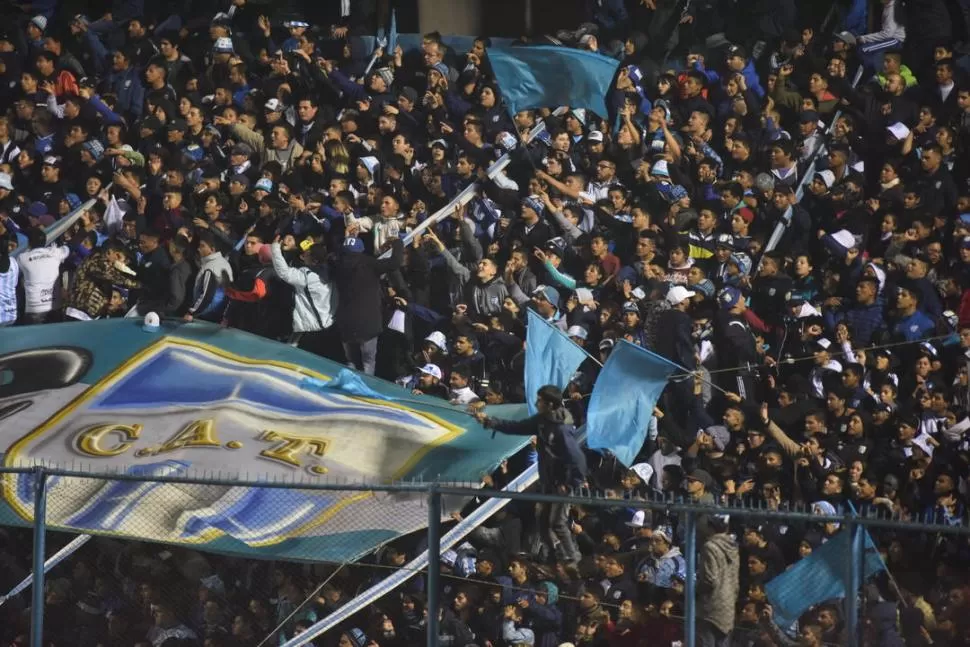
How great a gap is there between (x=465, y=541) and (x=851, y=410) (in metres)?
3.01

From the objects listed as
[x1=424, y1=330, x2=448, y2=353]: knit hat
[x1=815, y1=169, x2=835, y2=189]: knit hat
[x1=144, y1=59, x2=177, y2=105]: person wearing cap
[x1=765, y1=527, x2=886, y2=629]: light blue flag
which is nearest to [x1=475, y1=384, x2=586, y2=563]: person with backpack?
[x1=424, y1=330, x2=448, y2=353]: knit hat

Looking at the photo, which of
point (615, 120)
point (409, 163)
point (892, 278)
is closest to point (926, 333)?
point (892, 278)

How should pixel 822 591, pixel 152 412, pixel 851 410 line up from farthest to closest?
1. pixel 152 412
2. pixel 851 410
3. pixel 822 591

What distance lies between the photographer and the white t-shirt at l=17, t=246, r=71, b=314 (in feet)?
52.1

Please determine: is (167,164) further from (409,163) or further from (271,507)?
(271,507)

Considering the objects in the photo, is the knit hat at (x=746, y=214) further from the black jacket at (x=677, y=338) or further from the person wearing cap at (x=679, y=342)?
the black jacket at (x=677, y=338)

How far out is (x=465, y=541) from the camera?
39.1 ft

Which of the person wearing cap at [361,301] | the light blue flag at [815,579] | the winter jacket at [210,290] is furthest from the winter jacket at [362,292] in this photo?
the light blue flag at [815,579]

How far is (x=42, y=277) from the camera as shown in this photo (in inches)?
627

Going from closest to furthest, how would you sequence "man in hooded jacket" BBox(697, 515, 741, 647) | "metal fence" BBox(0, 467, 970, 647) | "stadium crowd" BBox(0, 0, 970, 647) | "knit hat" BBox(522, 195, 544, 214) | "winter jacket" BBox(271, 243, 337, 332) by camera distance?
"metal fence" BBox(0, 467, 970, 647), "man in hooded jacket" BBox(697, 515, 741, 647), "stadium crowd" BBox(0, 0, 970, 647), "knit hat" BBox(522, 195, 544, 214), "winter jacket" BBox(271, 243, 337, 332)

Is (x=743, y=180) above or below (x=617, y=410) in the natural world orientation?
above

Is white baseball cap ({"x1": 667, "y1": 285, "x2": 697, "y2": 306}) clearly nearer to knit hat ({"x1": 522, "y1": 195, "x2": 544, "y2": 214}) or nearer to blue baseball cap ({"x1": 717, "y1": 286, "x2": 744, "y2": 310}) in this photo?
blue baseball cap ({"x1": 717, "y1": 286, "x2": 744, "y2": 310})

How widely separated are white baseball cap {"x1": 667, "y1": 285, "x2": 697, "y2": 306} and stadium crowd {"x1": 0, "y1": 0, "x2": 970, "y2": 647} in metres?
0.02

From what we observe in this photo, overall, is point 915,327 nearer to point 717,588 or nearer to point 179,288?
point 717,588
